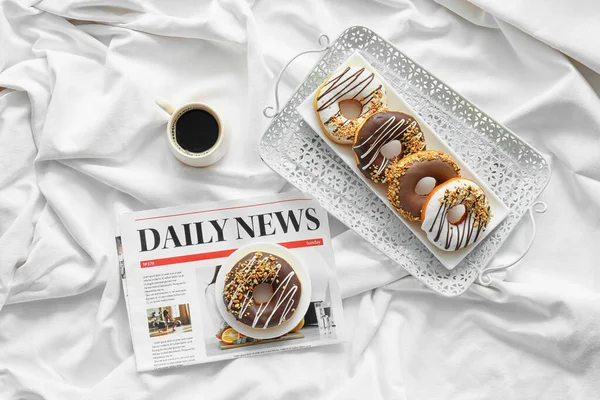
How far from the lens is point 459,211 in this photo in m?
0.90

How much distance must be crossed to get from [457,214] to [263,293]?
1.18 feet

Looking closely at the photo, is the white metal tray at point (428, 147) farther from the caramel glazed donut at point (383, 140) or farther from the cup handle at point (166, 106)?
the cup handle at point (166, 106)

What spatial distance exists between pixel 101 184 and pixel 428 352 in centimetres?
68

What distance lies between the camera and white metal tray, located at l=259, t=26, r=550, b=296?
938mm

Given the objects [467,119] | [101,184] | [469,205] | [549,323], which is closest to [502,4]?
[467,119]

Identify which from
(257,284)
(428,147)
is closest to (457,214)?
(428,147)

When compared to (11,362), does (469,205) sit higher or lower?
higher

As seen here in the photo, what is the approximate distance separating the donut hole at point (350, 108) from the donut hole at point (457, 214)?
9.0 inches

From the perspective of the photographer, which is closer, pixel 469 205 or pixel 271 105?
pixel 469 205

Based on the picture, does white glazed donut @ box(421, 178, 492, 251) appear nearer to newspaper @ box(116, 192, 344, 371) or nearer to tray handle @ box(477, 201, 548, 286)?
tray handle @ box(477, 201, 548, 286)

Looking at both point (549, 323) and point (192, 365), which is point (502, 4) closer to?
point (549, 323)

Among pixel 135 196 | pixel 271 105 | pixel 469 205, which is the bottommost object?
pixel 469 205

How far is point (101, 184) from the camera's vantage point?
39.7 inches

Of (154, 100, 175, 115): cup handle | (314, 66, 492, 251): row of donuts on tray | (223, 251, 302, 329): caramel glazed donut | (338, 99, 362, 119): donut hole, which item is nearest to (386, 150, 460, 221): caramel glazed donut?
(314, 66, 492, 251): row of donuts on tray
